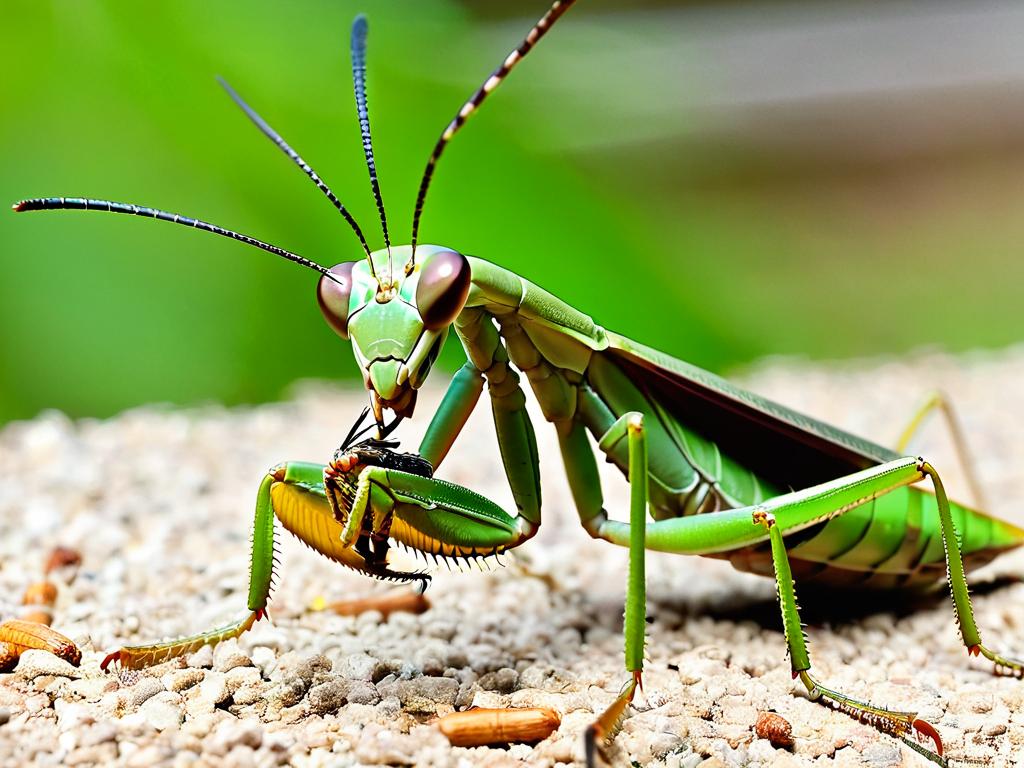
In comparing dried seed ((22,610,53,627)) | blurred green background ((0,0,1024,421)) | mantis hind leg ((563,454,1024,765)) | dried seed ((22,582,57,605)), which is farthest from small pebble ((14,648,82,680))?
blurred green background ((0,0,1024,421))

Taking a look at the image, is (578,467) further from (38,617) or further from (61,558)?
(61,558)

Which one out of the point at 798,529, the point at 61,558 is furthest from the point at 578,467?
the point at 61,558

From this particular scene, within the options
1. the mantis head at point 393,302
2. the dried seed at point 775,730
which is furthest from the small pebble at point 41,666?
the dried seed at point 775,730

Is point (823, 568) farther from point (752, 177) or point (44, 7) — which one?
point (752, 177)

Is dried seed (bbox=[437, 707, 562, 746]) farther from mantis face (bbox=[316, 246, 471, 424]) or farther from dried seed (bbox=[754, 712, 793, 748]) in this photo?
mantis face (bbox=[316, 246, 471, 424])

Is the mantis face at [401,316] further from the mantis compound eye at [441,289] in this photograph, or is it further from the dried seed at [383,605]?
the dried seed at [383,605]
